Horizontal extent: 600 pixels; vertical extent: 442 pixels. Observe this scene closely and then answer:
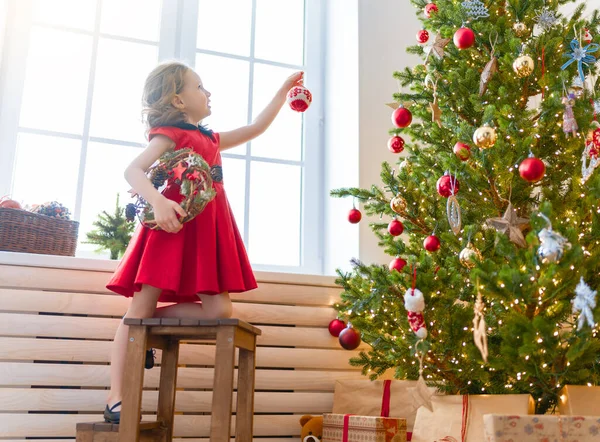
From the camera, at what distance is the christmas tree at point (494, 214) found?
156 cm

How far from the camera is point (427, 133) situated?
7.12ft

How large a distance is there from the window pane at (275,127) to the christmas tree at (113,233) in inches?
32.1

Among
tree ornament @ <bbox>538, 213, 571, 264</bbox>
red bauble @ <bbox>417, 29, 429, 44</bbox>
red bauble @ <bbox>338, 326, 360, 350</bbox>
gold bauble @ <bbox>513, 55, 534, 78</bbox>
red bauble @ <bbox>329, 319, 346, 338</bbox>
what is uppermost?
red bauble @ <bbox>417, 29, 429, 44</bbox>

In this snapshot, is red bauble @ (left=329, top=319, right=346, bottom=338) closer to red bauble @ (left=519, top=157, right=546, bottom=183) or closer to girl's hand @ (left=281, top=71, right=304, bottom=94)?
girl's hand @ (left=281, top=71, right=304, bottom=94)

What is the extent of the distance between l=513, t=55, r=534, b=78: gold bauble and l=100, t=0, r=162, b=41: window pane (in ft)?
6.17

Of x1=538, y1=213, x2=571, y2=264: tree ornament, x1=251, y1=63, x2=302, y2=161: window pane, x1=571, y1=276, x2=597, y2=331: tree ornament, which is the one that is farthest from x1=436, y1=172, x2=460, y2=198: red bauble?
x1=251, y1=63, x2=302, y2=161: window pane

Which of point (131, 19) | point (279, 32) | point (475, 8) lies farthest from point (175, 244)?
point (279, 32)

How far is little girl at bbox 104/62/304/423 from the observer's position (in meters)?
1.81

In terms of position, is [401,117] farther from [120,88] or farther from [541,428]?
[120,88]

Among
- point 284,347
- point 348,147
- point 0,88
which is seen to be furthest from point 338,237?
point 0,88

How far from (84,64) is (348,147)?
130cm

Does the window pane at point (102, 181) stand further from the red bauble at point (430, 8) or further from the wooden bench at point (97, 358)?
the red bauble at point (430, 8)

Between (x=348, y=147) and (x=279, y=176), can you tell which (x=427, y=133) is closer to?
(x=348, y=147)

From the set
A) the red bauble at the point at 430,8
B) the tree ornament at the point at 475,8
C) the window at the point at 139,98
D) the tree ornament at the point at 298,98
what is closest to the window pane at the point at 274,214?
the window at the point at 139,98
